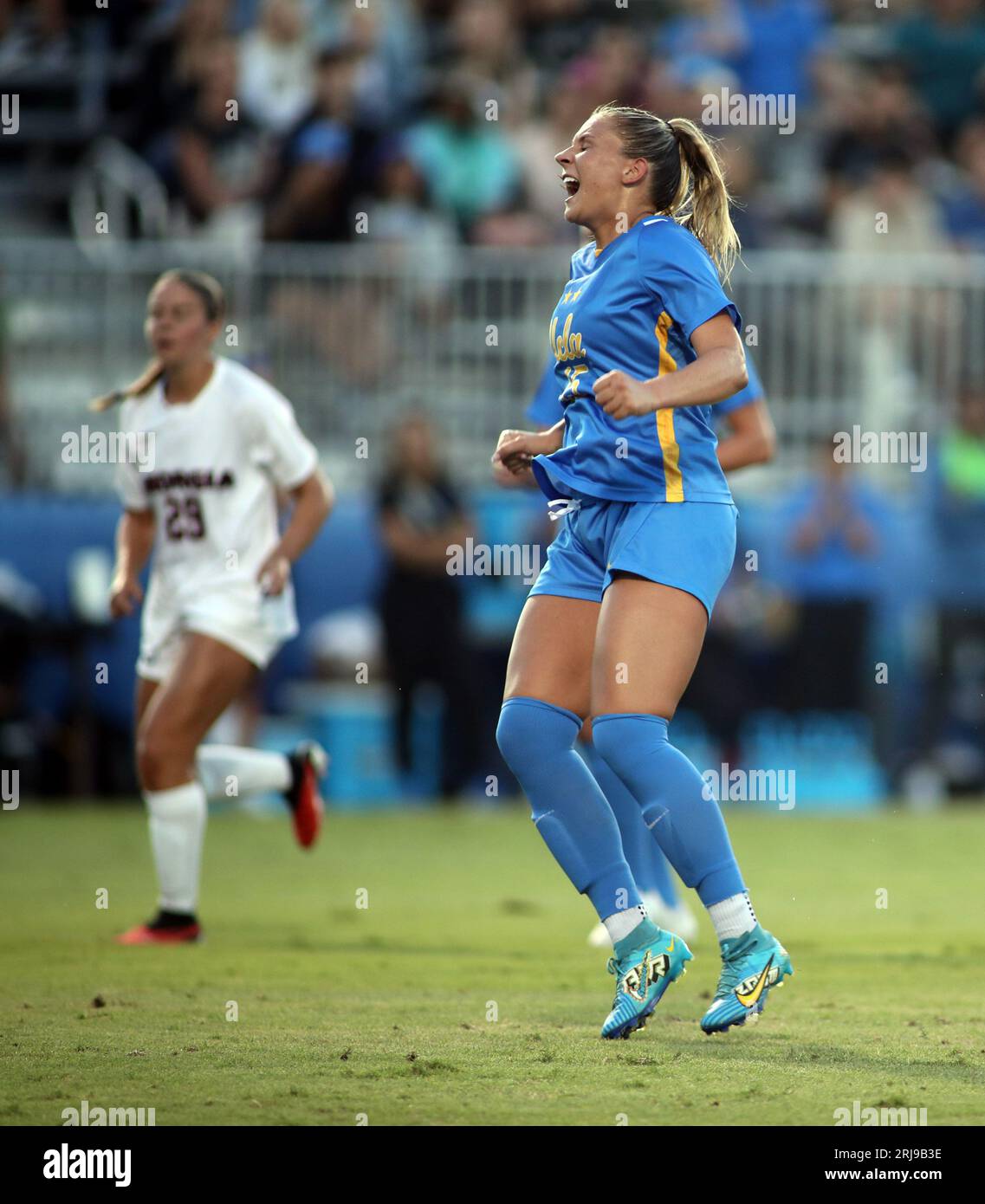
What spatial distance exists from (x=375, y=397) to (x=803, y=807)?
4350 mm

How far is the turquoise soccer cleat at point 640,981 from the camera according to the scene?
5.33 metres

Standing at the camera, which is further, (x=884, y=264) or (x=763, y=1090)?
(x=884, y=264)

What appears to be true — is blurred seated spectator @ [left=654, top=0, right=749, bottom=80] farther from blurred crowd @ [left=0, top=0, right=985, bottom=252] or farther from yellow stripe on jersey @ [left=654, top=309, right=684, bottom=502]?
yellow stripe on jersey @ [left=654, top=309, right=684, bottom=502]

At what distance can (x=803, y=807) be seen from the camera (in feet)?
46.9

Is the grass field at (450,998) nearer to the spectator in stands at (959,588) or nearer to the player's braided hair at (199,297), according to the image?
the player's braided hair at (199,297)

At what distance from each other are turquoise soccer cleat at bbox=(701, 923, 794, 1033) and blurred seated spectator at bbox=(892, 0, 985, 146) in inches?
558

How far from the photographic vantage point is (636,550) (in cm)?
536

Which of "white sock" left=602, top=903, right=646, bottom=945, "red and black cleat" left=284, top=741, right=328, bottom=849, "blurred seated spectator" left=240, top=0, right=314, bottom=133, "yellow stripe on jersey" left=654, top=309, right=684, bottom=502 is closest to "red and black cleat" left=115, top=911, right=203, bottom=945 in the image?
"red and black cleat" left=284, top=741, right=328, bottom=849

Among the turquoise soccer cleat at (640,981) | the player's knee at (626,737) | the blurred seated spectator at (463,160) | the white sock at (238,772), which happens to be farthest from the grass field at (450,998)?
the blurred seated spectator at (463,160)

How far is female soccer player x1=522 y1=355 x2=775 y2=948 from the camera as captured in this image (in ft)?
23.2

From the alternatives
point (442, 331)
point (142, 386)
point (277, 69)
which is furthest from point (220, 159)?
point (142, 386)

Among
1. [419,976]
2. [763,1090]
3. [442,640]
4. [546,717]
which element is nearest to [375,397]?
[442,640]
